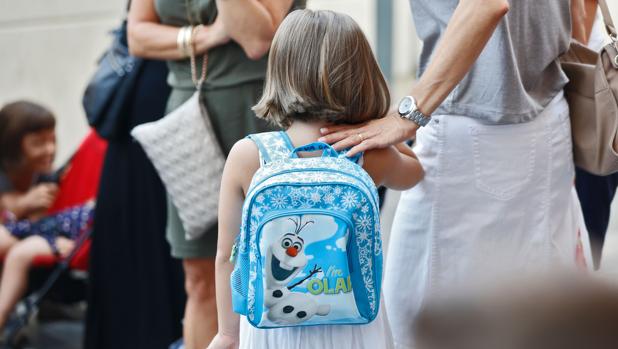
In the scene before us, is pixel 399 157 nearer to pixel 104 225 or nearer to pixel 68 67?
pixel 104 225

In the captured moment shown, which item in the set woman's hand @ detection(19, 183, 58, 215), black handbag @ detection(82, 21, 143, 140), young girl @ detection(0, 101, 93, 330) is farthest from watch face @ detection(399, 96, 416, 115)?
woman's hand @ detection(19, 183, 58, 215)

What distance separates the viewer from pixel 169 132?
3.13 m

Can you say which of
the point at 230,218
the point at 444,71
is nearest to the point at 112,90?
the point at 230,218

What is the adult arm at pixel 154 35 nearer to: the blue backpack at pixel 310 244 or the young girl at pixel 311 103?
the young girl at pixel 311 103

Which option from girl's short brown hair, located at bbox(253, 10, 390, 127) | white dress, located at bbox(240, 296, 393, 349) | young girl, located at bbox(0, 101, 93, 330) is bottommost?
young girl, located at bbox(0, 101, 93, 330)

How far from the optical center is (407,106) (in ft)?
8.40

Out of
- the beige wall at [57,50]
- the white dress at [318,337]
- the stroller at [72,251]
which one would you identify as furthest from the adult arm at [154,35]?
the beige wall at [57,50]

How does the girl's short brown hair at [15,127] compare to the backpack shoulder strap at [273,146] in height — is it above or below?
below

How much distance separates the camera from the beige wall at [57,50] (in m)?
7.85

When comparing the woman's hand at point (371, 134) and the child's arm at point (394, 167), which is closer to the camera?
the woman's hand at point (371, 134)

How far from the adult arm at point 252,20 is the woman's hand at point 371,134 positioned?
59 cm

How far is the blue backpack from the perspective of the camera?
7.29 ft

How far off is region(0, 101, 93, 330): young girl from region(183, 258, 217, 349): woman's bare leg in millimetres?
1621

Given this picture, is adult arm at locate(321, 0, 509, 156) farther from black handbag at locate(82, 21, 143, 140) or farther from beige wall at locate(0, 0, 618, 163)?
beige wall at locate(0, 0, 618, 163)
